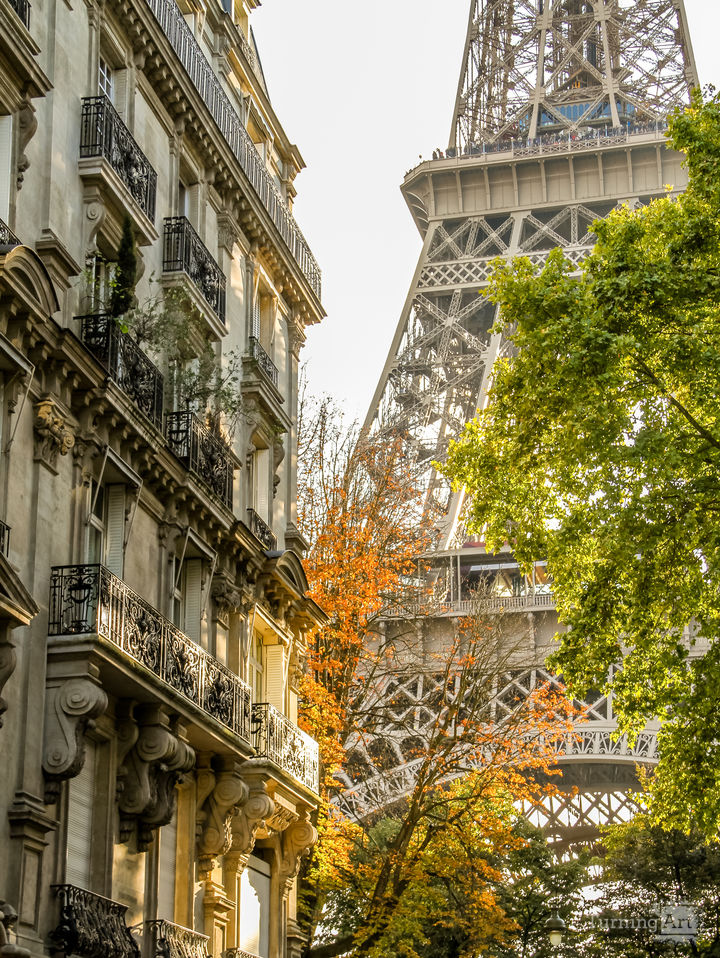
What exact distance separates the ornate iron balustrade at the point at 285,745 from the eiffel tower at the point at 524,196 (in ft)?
97.2

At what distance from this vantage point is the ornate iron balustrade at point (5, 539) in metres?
17.0

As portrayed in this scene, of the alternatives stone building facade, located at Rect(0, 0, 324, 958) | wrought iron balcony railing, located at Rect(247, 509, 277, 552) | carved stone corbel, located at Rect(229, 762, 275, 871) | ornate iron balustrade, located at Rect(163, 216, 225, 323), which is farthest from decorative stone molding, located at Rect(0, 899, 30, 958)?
wrought iron balcony railing, located at Rect(247, 509, 277, 552)

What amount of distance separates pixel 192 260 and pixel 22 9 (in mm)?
6399

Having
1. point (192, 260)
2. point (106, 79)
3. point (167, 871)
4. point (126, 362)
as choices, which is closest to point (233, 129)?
point (192, 260)

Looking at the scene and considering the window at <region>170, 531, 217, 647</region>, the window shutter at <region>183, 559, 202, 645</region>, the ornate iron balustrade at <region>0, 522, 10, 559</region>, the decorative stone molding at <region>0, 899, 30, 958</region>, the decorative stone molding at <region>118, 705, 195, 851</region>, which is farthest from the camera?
the window shutter at <region>183, 559, 202, 645</region>

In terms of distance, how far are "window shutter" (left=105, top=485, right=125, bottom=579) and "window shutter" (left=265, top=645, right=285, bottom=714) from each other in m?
8.17

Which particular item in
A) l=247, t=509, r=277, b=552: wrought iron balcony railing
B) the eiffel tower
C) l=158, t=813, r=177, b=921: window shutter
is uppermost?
the eiffel tower

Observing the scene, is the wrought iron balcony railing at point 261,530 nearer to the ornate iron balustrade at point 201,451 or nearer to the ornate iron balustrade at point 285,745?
the ornate iron balustrade at point 201,451

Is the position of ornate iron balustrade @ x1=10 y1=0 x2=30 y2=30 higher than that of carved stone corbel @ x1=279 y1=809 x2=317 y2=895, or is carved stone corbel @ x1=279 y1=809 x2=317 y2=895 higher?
ornate iron balustrade @ x1=10 y1=0 x2=30 y2=30

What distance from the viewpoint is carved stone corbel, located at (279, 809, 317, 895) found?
27.5 metres

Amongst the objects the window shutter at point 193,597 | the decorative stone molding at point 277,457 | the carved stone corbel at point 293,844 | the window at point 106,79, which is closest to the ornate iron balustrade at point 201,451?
the window shutter at point 193,597

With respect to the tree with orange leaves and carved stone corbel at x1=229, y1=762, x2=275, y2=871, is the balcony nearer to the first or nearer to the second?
carved stone corbel at x1=229, y1=762, x2=275, y2=871

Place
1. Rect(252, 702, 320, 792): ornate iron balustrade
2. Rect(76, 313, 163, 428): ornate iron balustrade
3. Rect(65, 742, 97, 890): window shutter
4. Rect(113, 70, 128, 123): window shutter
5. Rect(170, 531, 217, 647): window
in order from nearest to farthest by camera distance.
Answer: Rect(65, 742, 97, 890): window shutter, Rect(76, 313, 163, 428): ornate iron balustrade, Rect(113, 70, 128, 123): window shutter, Rect(170, 531, 217, 647): window, Rect(252, 702, 320, 792): ornate iron balustrade

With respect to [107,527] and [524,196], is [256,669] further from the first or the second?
[524,196]
